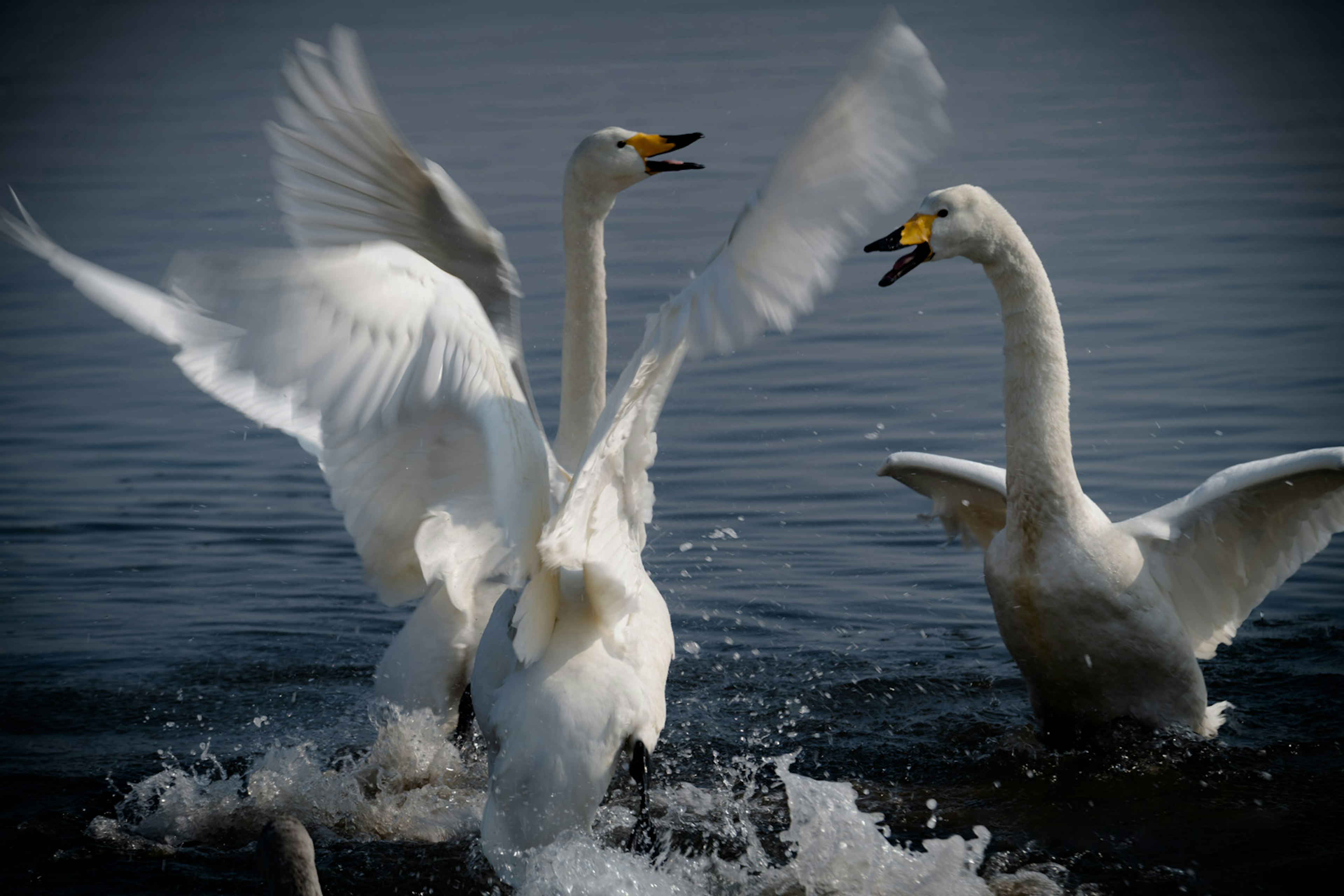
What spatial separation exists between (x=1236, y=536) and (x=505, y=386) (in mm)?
2534

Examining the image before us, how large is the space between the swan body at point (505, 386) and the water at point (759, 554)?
0.37m

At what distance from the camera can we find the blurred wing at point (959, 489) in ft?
17.0

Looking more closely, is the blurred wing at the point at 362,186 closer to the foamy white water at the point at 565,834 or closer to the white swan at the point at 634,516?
the white swan at the point at 634,516

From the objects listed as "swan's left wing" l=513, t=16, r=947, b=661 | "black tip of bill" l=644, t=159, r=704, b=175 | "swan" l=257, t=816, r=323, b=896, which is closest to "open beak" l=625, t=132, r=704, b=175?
"black tip of bill" l=644, t=159, r=704, b=175

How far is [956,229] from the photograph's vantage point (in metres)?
4.53

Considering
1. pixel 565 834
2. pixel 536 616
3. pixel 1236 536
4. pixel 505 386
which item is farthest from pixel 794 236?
pixel 1236 536

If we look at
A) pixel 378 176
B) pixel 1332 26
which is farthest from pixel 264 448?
pixel 1332 26

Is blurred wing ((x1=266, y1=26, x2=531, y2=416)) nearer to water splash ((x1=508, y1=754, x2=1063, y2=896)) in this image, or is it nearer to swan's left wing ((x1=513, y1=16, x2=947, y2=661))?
swan's left wing ((x1=513, y1=16, x2=947, y2=661))

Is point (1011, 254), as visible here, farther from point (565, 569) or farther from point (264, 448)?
point (264, 448)

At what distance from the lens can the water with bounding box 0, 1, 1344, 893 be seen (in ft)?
13.9

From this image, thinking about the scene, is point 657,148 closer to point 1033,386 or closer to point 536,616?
point 1033,386

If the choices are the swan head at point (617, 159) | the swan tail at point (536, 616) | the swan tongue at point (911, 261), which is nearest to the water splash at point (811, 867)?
the swan tail at point (536, 616)

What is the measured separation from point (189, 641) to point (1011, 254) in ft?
13.1

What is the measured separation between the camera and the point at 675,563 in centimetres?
684
